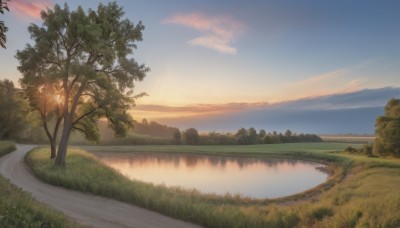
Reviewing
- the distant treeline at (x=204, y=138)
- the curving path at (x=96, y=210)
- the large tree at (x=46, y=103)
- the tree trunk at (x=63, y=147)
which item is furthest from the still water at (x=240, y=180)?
the distant treeline at (x=204, y=138)

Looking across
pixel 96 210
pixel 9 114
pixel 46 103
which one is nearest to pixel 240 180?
pixel 96 210

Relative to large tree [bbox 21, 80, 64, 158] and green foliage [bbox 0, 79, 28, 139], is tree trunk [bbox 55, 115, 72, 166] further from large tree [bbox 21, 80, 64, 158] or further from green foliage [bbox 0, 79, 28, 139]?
green foliage [bbox 0, 79, 28, 139]

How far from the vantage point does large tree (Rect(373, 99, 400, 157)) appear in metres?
46.4

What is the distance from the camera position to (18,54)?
27.2 m

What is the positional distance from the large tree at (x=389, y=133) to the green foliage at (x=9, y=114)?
6362cm

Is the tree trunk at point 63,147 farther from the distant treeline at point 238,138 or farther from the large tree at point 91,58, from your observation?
the distant treeline at point 238,138

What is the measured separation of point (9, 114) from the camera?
6231 centimetres

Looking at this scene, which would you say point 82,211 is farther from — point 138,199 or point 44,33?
point 44,33

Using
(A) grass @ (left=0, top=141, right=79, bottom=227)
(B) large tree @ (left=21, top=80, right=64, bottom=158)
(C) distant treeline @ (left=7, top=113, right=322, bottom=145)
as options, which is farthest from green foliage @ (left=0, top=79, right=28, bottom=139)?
(A) grass @ (left=0, top=141, right=79, bottom=227)

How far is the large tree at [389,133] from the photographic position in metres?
46.4

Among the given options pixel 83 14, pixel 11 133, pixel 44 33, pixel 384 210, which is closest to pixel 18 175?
pixel 44 33

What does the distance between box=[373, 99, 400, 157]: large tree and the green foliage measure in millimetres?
63615

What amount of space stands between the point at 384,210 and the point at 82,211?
12.8 m

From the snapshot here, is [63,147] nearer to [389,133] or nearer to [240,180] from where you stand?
[240,180]
